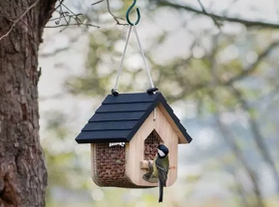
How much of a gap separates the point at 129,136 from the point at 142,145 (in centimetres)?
10

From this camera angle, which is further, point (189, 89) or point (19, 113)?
point (189, 89)

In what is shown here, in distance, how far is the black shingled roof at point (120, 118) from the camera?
5.85ft

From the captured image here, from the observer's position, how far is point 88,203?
201 inches

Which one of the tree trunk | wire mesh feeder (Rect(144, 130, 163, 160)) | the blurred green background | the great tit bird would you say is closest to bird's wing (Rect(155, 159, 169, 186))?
the great tit bird

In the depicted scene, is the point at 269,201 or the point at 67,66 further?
the point at 269,201

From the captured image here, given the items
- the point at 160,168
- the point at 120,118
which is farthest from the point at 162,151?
the point at 120,118

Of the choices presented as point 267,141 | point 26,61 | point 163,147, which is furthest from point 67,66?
point 163,147

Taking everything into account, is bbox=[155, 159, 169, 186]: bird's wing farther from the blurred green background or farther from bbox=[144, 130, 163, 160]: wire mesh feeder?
the blurred green background

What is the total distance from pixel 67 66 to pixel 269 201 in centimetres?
189

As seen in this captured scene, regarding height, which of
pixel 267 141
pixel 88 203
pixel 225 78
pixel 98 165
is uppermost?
pixel 225 78

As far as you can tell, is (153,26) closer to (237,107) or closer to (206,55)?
(206,55)

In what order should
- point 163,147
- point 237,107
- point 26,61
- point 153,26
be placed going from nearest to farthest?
1. point 163,147
2. point 26,61
3. point 153,26
4. point 237,107

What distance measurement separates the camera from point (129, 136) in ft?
5.80

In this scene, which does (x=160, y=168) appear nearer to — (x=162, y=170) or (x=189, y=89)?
(x=162, y=170)
